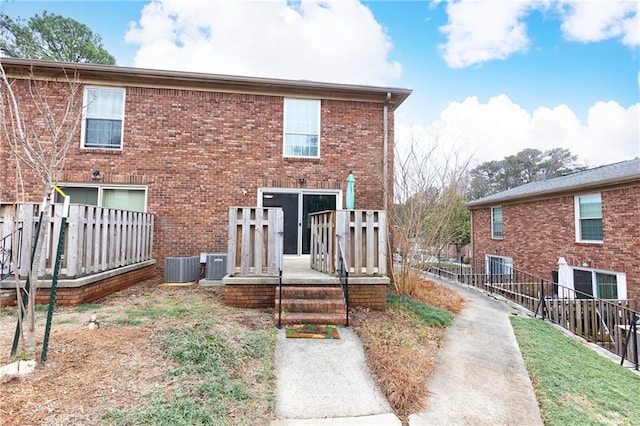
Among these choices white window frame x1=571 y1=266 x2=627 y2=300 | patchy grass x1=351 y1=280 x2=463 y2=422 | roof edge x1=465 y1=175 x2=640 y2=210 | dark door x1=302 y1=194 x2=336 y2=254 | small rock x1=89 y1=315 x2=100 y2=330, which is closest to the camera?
patchy grass x1=351 y1=280 x2=463 y2=422

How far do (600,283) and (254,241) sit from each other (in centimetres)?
1265

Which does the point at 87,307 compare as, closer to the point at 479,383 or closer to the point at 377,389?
the point at 377,389

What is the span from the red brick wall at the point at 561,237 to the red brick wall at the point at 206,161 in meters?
8.27

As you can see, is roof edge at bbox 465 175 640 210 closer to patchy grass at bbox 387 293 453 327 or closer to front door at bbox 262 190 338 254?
patchy grass at bbox 387 293 453 327

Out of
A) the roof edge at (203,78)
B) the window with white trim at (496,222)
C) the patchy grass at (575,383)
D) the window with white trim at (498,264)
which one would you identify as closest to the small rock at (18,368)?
the patchy grass at (575,383)

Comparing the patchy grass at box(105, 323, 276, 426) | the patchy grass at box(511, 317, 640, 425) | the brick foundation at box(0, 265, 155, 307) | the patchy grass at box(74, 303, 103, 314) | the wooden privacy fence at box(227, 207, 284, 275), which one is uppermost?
the wooden privacy fence at box(227, 207, 284, 275)

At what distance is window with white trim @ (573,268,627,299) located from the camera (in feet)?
33.5

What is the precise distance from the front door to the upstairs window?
1206 centimetres

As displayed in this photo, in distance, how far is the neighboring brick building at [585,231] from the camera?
9.95m

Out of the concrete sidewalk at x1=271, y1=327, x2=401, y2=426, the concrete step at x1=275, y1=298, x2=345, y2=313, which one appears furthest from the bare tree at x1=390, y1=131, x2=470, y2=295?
the concrete sidewalk at x1=271, y1=327, x2=401, y2=426

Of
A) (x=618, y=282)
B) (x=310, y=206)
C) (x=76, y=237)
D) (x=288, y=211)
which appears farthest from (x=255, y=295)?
(x=618, y=282)

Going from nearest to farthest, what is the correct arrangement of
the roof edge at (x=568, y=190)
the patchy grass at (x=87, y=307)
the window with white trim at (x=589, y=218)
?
the patchy grass at (x=87, y=307), the roof edge at (x=568, y=190), the window with white trim at (x=589, y=218)

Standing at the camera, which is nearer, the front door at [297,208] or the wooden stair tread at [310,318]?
the wooden stair tread at [310,318]

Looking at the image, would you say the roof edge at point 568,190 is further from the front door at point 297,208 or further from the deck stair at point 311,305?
the deck stair at point 311,305
